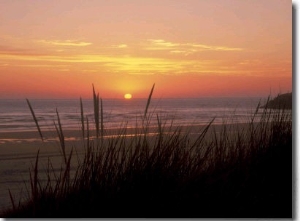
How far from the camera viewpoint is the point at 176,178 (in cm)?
195

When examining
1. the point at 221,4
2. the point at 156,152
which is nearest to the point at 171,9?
the point at 221,4

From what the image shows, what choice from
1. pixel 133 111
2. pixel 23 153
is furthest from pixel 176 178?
pixel 23 153

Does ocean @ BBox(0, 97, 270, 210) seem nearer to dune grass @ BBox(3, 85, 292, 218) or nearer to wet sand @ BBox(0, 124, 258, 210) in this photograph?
wet sand @ BBox(0, 124, 258, 210)

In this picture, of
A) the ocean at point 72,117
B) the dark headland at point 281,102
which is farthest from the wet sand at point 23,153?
the dark headland at point 281,102

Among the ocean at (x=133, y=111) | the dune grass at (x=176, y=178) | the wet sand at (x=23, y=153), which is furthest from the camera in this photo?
the wet sand at (x=23, y=153)

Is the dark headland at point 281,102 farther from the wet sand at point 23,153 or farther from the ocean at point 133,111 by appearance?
the wet sand at point 23,153

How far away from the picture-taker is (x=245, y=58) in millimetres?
2328

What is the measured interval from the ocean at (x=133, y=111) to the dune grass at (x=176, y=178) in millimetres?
99

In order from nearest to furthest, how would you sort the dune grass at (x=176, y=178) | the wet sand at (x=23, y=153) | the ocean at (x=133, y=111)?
the dune grass at (x=176, y=178) < the ocean at (x=133, y=111) < the wet sand at (x=23, y=153)

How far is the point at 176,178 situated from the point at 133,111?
0.44 m

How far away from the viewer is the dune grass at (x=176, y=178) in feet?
6.08

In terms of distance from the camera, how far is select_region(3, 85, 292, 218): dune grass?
6.08 feet

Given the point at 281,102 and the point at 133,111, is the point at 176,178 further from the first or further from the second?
the point at 281,102

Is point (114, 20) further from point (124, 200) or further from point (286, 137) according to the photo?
point (286, 137)
